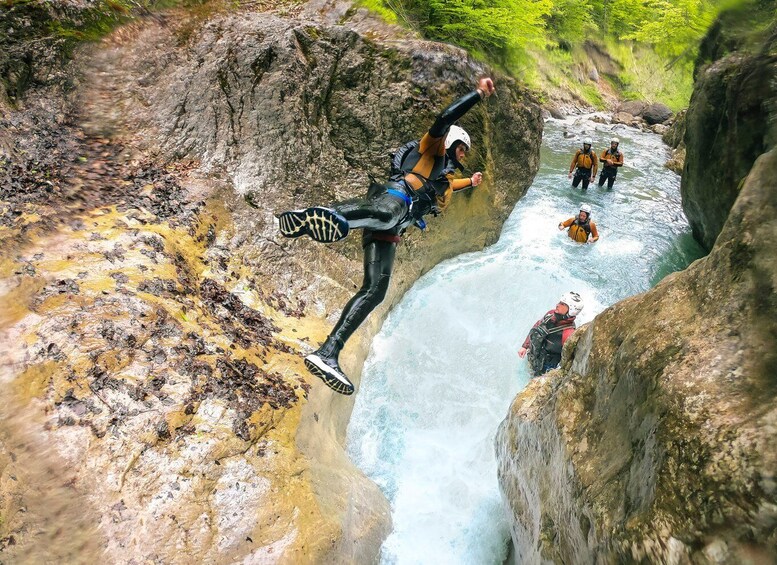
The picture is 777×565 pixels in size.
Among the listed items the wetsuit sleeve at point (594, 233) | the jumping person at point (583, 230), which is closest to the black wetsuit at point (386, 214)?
the jumping person at point (583, 230)

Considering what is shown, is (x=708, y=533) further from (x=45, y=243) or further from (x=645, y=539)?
(x=45, y=243)

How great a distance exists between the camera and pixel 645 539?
2.28 metres

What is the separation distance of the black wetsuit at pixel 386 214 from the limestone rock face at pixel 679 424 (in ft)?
6.43

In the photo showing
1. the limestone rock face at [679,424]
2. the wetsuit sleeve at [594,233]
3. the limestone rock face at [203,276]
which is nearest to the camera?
the limestone rock face at [679,424]

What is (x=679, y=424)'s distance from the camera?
94.4 inches

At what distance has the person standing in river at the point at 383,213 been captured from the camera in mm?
4012

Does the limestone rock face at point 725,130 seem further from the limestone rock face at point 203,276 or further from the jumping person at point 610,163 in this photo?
the limestone rock face at point 203,276

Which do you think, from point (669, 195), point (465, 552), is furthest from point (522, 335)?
point (669, 195)

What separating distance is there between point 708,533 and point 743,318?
1176 millimetres

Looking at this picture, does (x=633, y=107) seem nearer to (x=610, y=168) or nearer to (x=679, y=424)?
(x=610, y=168)

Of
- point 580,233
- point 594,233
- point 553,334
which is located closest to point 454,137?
point 553,334

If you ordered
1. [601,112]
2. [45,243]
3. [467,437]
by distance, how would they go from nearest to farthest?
[45,243] → [467,437] → [601,112]

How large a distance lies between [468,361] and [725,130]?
6.66m

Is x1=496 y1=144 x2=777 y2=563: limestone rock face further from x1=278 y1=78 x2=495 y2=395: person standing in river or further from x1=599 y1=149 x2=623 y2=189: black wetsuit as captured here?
x1=599 y1=149 x2=623 y2=189: black wetsuit
